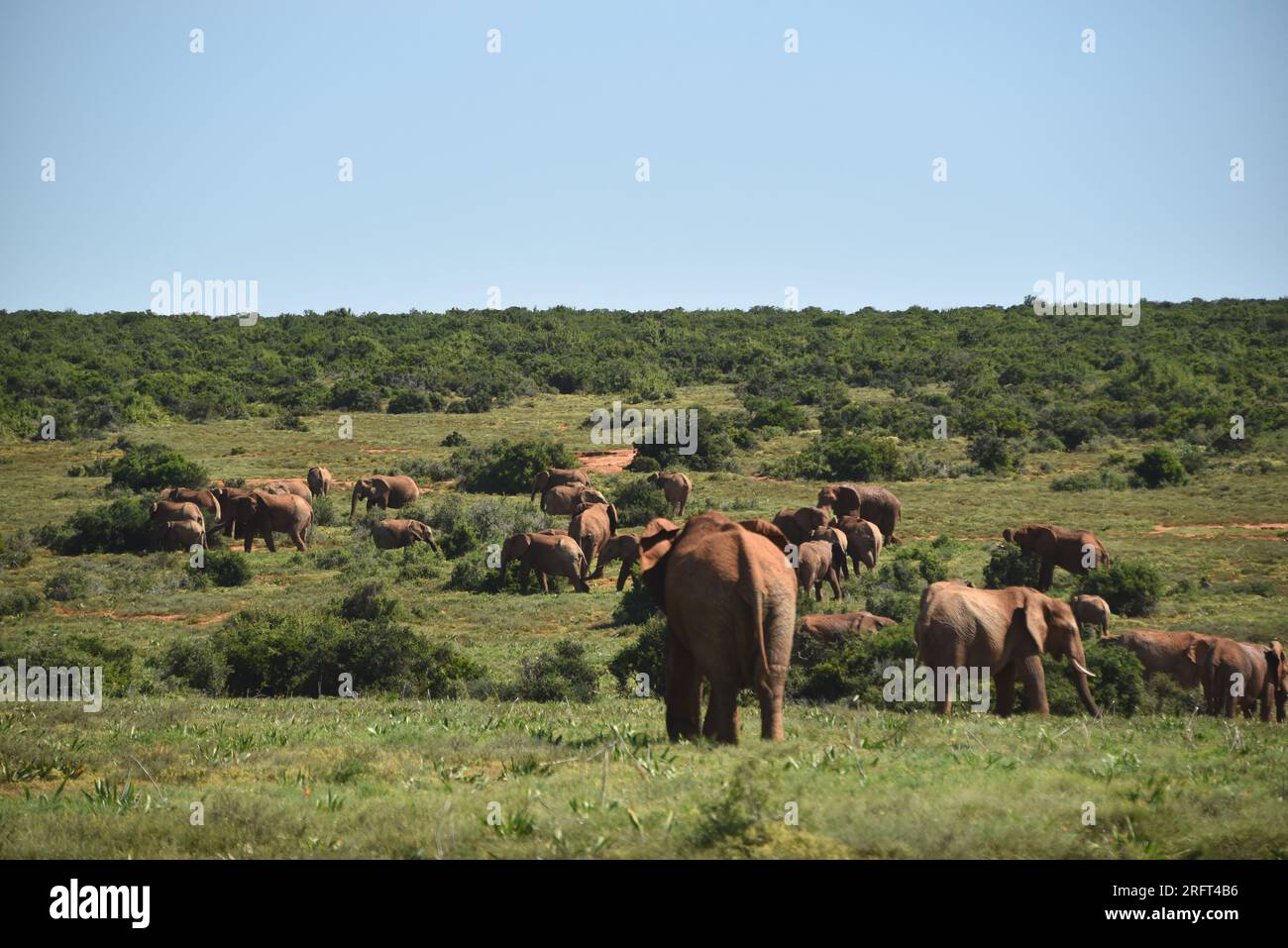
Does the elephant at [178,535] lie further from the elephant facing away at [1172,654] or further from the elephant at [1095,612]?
the elephant facing away at [1172,654]

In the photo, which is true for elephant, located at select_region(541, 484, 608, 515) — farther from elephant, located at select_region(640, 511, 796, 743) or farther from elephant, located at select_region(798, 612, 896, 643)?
elephant, located at select_region(640, 511, 796, 743)

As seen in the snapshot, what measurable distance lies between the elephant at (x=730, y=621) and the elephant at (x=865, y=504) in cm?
2228

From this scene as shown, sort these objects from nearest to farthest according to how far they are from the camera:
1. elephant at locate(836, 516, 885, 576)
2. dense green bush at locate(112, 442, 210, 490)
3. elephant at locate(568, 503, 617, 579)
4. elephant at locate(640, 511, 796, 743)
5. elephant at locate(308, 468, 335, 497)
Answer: elephant at locate(640, 511, 796, 743) < elephant at locate(836, 516, 885, 576) < elephant at locate(568, 503, 617, 579) < elephant at locate(308, 468, 335, 497) < dense green bush at locate(112, 442, 210, 490)

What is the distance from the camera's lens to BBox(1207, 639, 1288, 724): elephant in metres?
17.2

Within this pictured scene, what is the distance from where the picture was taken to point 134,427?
5616 cm

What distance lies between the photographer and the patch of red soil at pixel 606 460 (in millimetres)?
46188

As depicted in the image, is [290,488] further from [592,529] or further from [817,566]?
[817,566]

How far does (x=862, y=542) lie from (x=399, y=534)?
1203cm

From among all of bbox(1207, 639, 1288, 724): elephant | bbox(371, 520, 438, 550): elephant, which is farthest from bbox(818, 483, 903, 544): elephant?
bbox(1207, 639, 1288, 724): elephant

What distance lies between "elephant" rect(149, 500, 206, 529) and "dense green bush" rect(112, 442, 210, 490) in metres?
8.28

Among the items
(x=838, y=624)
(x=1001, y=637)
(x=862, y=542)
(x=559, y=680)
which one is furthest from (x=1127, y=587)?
(x=559, y=680)
